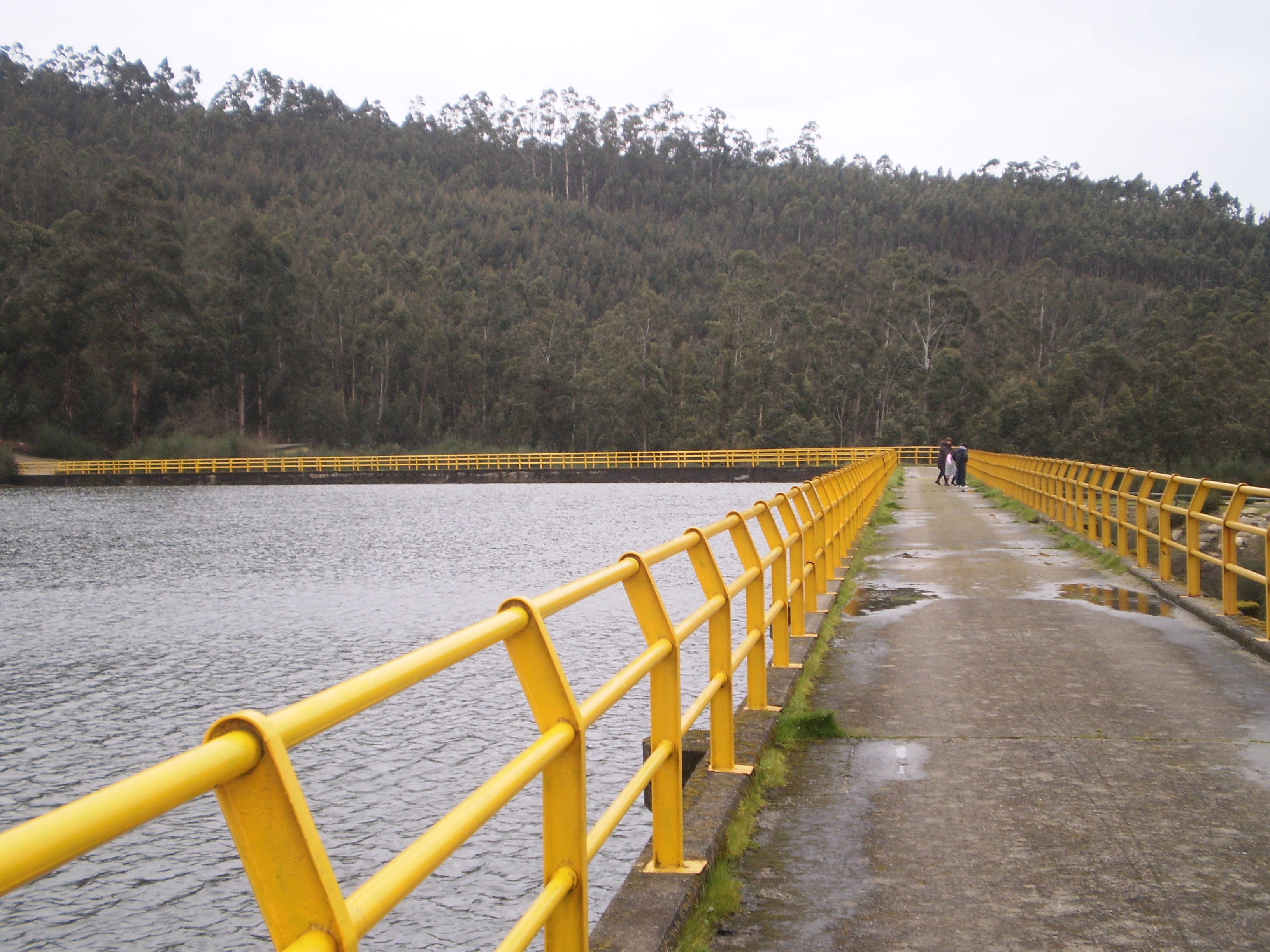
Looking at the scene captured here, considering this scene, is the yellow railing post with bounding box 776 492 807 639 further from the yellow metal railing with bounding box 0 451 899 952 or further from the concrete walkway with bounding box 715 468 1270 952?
the yellow metal railing with bounding box 0 451 899 952

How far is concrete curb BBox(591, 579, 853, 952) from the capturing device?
3883mm

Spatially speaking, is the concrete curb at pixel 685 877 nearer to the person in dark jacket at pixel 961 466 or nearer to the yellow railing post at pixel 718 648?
the yellow railing post at pixel 718 648

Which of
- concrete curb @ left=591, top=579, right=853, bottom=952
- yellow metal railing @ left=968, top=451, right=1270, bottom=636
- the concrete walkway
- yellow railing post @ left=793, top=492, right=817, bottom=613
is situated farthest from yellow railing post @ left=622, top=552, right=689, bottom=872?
yellow metal railing @ left=968, top=451, right=1270, bottom=636

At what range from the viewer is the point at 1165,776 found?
19.7 feet

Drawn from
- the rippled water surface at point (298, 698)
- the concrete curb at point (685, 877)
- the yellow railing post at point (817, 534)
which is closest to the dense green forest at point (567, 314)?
the rippled water surface at point (298, 698)

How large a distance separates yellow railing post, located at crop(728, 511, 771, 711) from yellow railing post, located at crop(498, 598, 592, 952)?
343 centimetres

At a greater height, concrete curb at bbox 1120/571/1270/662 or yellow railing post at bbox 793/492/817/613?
yellow railing post at bbox 793/492/817/613

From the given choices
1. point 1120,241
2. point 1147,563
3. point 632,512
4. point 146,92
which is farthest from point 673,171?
point 1147,563

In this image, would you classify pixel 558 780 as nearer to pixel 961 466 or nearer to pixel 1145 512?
pixel 1145 512

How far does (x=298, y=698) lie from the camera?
44.9 feet

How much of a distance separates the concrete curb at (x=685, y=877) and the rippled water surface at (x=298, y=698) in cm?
208

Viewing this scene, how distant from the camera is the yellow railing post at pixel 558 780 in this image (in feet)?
10.0

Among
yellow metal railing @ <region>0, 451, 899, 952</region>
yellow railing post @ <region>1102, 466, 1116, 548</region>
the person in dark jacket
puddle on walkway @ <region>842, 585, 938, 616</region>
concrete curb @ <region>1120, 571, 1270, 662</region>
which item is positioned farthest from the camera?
the person in dark jacket

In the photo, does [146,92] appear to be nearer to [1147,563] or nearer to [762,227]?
[762,227]
